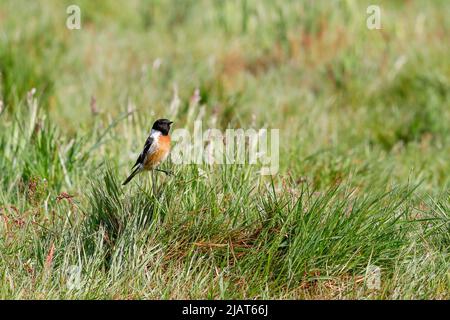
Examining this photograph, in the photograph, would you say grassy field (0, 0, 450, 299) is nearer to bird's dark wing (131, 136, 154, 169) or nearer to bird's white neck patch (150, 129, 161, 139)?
bird's dark wing (131, 136, 154, 169)

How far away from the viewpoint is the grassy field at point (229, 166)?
405cm

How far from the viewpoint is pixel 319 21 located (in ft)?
30.3

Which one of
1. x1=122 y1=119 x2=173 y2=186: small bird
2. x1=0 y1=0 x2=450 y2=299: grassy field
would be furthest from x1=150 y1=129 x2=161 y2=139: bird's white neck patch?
x1=0 y1=0 x2=450 y2=299: grassy field

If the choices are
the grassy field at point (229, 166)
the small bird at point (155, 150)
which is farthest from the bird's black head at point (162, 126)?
the grassy field at point (229, 166)

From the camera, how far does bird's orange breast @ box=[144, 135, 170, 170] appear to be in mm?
4852

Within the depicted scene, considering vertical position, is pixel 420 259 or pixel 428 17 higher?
pixel 428 17

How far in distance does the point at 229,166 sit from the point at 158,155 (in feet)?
1.48

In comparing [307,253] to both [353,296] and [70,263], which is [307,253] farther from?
[70,263]

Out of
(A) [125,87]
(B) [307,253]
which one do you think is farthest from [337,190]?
(A) [125,87]

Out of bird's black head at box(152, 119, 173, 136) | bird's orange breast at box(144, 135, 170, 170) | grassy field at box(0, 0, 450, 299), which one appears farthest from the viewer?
bird's black head at box(152, 119, 173, 136)

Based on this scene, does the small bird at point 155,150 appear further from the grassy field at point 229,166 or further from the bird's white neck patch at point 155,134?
the grassy field at point 229,166

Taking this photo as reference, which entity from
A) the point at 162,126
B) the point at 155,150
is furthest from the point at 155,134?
the point at 155,150
